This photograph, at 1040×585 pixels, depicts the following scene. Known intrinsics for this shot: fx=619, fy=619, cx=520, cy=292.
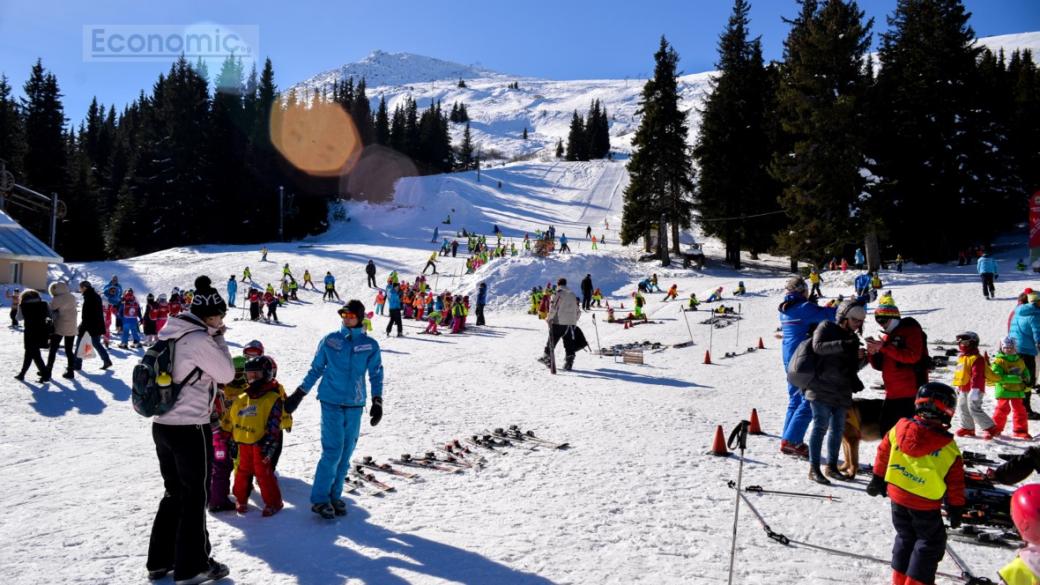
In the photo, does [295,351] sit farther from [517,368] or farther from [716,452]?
[716,452]

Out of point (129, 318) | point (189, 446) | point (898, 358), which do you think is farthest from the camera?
point (129, 318)

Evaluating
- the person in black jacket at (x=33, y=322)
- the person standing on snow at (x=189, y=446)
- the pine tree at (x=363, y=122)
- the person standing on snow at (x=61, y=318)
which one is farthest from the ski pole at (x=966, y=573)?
the pine tree at (x=363, y=122)

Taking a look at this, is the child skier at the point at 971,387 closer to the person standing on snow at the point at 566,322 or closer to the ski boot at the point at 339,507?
the person standing on snow at the point at 566,322

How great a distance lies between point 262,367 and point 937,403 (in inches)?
197

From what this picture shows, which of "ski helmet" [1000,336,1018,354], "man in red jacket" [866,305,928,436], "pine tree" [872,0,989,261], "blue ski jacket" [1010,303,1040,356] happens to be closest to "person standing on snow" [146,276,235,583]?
"man in red jacket" [866,305,928,436]

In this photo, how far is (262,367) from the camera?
533 centimetres

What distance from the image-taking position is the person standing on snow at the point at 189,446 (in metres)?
3.95

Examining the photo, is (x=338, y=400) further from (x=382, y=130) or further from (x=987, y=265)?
(x=382, y=130)

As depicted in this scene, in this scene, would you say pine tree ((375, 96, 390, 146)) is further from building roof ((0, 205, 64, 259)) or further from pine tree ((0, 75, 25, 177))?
building roof ((0, 205, 64, 259))

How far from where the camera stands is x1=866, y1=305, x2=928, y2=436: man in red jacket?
5.70 m

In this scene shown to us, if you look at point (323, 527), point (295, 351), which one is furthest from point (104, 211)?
point (323, 527)

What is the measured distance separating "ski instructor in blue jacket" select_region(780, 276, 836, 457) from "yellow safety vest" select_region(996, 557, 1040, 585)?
4.37 metres

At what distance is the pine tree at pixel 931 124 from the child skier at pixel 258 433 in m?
35.8

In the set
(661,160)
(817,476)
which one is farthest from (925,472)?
(661,160)
